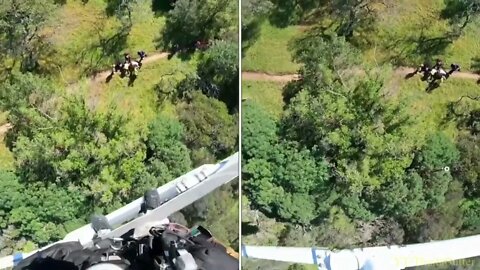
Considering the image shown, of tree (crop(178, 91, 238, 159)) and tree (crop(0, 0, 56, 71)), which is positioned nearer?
tree (crop(0, 0, 56, 71))

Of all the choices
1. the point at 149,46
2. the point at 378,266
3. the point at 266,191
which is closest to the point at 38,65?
the point at 149,46

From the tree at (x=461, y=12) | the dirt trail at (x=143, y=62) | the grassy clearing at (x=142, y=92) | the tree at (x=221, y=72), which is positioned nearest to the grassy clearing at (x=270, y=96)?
the tree at (x=221, y=72)

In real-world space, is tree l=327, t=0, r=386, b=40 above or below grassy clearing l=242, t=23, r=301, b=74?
above

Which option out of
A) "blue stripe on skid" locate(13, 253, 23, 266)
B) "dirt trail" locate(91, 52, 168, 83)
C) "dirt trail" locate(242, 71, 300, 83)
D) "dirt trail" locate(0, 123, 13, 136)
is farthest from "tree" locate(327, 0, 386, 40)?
"blue stripe on skid" locate(13, 253, 23, 266)

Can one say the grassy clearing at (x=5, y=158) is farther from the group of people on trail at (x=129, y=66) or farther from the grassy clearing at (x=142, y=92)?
the group of people on trail at (x=129, y=66)

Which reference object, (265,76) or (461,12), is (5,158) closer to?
(265,76)

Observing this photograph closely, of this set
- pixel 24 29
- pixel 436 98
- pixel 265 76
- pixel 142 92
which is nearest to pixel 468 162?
pixel 436 98

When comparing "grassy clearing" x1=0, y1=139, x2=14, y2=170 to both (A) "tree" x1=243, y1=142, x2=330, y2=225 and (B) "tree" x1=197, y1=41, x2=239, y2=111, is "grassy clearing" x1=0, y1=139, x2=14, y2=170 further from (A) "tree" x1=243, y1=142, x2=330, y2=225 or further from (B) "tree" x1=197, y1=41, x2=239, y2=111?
(A) "tree" x1=243, y1=142, x2=330, y2=225
